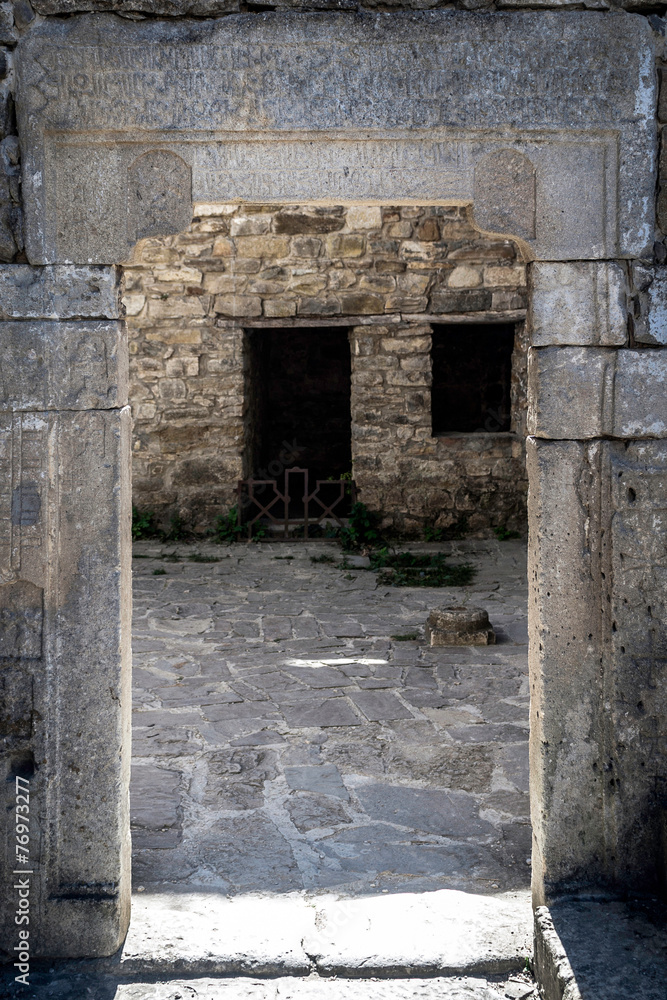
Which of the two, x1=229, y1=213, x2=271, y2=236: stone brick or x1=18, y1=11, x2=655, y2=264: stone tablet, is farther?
x1=229, y1=213, x2=271, y2=236: stone brick

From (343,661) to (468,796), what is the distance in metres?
1.73

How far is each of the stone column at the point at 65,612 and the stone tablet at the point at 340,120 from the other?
0.27 m

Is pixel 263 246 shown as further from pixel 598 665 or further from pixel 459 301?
pixel 598 665

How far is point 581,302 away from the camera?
2.56 m

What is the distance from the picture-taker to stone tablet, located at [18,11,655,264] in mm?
2473

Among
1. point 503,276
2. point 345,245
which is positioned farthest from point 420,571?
point 345,245

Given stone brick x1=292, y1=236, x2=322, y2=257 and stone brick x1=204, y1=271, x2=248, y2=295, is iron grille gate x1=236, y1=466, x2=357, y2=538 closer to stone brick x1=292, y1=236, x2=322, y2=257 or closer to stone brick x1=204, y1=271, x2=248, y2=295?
stone brick x1=204, y1=271, x2=248, y2=295

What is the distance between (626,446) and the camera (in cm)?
259

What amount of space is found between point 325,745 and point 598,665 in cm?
179

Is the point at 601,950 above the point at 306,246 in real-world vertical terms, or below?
below

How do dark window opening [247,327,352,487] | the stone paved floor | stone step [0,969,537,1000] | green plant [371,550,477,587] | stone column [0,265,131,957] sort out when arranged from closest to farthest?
stone step [0,969,537,1000], stone column [0,265,131,957], the stone paved floor, green plant [371,550,477,587], dark window opening [247,327,352,487]

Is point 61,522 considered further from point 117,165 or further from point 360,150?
point 360,150

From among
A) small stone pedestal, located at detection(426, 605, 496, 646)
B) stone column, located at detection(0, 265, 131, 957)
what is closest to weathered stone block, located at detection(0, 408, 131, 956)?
stone column, located at detection(0, 265, 131, 957)

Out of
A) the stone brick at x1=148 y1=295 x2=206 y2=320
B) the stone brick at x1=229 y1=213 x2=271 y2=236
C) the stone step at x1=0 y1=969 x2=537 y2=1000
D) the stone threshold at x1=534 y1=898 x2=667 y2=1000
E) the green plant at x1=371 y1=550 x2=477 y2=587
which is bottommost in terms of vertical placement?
Result: the stone step at x1=0 y1=969 x2=537 y2=1000
